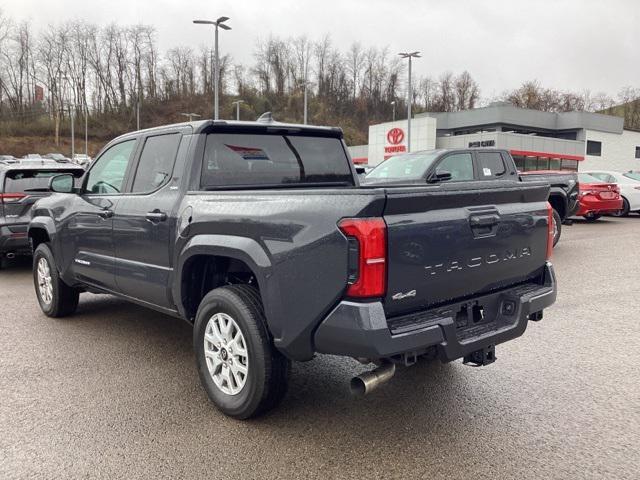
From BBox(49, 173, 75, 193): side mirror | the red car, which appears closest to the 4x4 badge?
BBox(49, 173, 75, 193): side mirror

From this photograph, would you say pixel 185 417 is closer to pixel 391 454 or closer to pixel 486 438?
pixel 391 454

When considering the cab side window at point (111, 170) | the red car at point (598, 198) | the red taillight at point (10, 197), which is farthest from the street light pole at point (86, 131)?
the cab side window at point (111, 170)

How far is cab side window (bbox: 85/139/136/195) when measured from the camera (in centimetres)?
484

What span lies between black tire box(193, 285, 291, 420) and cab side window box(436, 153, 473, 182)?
22.3 ft

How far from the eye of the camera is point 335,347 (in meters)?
2.93

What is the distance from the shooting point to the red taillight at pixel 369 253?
2.77m

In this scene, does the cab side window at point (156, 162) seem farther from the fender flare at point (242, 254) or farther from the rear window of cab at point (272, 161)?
the fender flare at point (242, 254)

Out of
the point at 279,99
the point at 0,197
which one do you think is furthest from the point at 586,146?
the point at 279,99

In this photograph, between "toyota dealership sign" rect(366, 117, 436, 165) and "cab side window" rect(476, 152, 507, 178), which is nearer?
"cab side window" rect(476, 152, 507, 178)

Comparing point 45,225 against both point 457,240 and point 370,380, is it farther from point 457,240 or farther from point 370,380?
point 457,240

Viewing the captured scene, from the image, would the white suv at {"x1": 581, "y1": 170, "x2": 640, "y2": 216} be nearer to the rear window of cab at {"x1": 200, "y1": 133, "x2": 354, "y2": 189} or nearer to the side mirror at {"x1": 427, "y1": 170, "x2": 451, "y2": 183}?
the side mirror at {"x1": 427, "y1": 170, "x2": 451, "y2": 183}

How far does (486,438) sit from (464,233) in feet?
4.04

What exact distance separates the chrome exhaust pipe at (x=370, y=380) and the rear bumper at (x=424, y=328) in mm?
200

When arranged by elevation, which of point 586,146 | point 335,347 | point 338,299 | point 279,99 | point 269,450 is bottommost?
point 269,450
